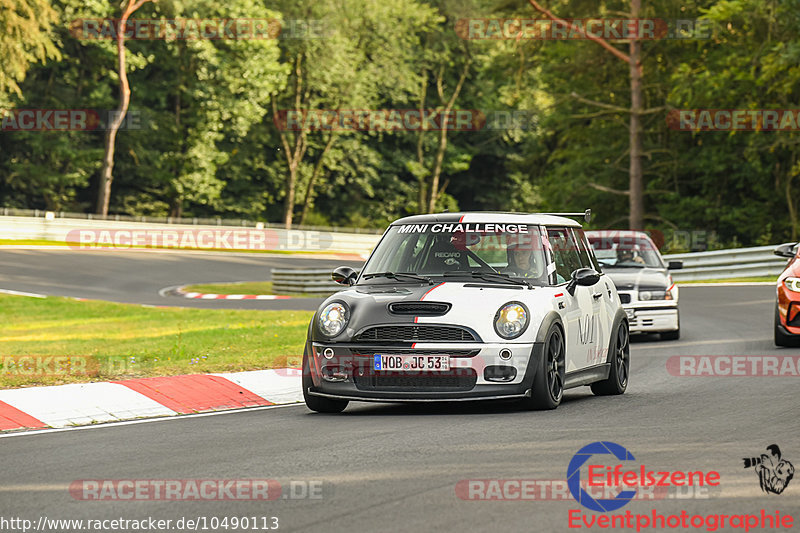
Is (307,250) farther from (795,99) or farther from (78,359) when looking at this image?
(78,359)

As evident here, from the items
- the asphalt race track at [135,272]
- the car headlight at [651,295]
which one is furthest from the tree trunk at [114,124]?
the car headlight at [651,295]

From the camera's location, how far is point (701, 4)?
4494 centimetres

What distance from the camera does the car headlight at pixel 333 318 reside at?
9.94m

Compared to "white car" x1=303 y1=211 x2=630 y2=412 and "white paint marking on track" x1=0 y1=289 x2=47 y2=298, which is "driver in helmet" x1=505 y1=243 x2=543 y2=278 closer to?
"white car" x1=303 y1=211 x2=630 y2=412

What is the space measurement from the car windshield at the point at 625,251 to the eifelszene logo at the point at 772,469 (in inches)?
462

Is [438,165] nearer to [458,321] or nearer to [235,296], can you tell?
[235,296]

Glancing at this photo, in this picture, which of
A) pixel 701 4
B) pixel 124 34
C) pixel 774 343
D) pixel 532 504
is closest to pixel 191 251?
pixel 124 34

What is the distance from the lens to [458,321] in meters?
9.72

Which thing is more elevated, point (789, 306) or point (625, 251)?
point (625, 251)

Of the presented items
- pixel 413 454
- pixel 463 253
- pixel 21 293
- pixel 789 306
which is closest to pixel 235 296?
pixel 21 293

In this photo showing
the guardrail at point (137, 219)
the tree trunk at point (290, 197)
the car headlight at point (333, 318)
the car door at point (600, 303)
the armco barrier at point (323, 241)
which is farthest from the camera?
the tree trunk at point (290, 197)

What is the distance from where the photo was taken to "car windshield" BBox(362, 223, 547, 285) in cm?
1065

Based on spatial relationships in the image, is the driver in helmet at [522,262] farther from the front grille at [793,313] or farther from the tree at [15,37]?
the tree at [15,37]

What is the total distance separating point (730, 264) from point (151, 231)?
2437 cm
